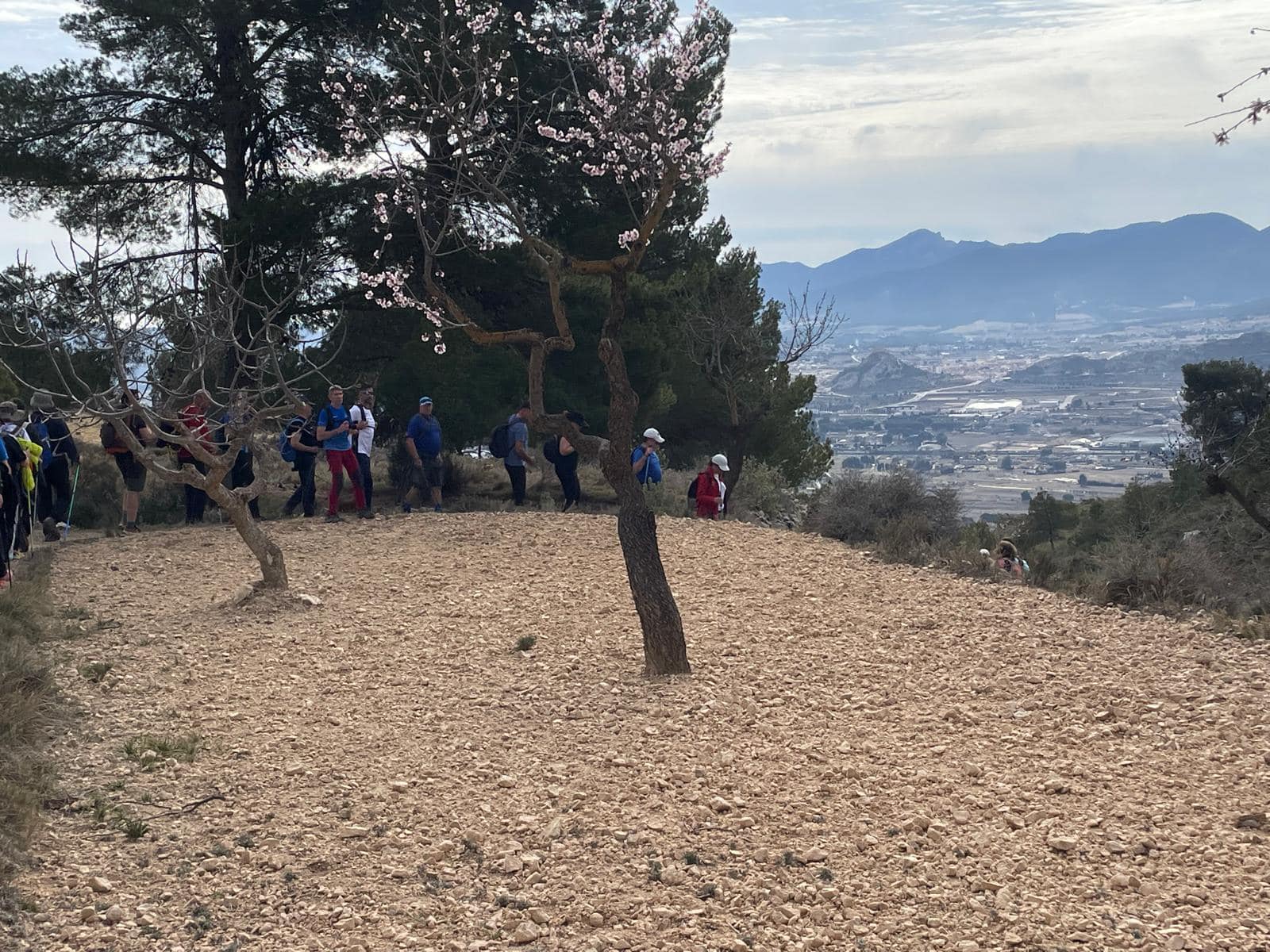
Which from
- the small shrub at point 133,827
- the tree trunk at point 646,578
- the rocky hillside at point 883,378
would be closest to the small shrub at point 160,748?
the small shrub at point 133,827

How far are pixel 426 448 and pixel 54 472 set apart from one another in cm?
437

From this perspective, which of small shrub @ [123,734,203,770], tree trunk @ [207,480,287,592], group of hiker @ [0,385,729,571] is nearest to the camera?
small shrub @ [123,734,203,770]

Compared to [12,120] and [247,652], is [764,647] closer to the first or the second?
[247,652]

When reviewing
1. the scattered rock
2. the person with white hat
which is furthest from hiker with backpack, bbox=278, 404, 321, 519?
the scattered rock

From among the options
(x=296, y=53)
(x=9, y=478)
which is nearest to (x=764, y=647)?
(x=9, y=478)

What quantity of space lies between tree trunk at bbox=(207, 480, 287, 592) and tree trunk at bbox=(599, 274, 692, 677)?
11.4ft

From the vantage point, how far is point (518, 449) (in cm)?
1466

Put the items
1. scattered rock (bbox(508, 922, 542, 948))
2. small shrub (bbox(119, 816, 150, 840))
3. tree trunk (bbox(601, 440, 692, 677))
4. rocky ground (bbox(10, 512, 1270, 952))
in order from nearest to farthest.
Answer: scattered rock (bbox(508, 922, 542, 948)) < rocky ground (bbox(10, 512, 1270, 952)) < small shrub (bbox(119, 816, 150, 840)) < tree trunk (bbox(601, 440, 692, 677))

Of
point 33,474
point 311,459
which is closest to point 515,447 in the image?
point 311,459

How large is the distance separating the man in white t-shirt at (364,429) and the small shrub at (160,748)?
7.23 metres

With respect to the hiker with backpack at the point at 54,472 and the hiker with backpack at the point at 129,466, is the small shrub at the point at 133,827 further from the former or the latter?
the hiker with backpack at the point at 129,466

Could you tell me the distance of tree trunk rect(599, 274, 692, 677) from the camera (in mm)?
7578

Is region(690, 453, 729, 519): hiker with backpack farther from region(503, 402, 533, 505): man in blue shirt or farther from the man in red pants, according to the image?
the man in red pants

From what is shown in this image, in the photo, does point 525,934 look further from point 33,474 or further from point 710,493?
point 710,493
